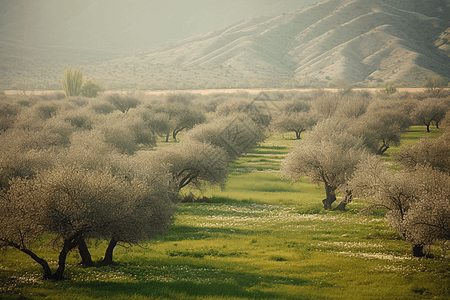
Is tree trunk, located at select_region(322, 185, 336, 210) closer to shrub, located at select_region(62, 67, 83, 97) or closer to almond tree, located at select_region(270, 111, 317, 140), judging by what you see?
almond tree, located at select_region(270, 111, 317, 140)

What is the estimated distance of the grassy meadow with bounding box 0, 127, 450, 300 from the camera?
15.0 metres

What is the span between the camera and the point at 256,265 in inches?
757

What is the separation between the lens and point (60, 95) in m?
135

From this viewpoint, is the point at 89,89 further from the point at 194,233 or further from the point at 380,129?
the point at 194,233

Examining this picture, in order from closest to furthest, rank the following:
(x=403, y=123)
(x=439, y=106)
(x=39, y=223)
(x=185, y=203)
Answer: (x=39, y=223) < (x=185, y=203) < (x=403, y=123) < (x=439, y=106)

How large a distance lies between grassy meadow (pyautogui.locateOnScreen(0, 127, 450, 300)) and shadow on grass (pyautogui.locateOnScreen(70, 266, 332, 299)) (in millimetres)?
45

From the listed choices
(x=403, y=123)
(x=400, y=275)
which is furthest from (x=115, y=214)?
(x=403, y=123)

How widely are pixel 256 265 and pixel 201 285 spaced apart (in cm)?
438

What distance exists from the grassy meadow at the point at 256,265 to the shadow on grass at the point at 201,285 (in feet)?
0.15

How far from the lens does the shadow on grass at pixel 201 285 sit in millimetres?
14930

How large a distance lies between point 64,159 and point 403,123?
3056 inches

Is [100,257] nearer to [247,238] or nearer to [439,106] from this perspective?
[247,238]

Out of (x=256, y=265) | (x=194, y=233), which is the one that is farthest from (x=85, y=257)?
(x=194, y=233)

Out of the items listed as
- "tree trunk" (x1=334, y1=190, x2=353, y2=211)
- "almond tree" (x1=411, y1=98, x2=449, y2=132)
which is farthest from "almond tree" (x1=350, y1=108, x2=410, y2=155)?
"tree trunk" (x1=334, y1=190, x2=353, y2=211)
